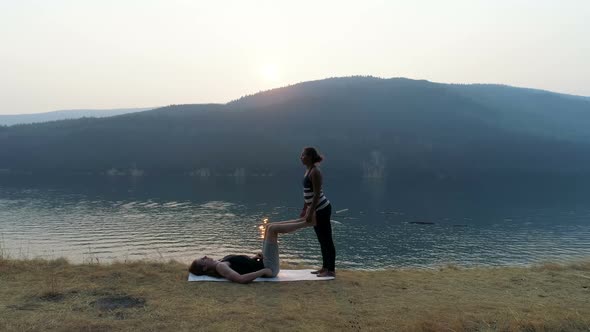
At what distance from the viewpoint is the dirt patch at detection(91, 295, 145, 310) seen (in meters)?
6.75

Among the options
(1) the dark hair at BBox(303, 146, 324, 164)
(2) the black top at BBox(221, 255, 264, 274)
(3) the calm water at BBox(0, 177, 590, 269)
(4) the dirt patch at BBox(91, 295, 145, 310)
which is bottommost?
(3) the calm water at BBox(0, 177, 590, 269)

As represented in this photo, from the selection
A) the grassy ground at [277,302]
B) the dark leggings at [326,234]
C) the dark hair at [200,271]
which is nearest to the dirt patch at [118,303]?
the grassy ground at [277,302]

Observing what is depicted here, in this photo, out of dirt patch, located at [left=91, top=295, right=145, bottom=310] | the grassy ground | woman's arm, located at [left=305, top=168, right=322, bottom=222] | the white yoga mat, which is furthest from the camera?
woman's arm, located at [left=305, top=168, right=322, bottom=222]

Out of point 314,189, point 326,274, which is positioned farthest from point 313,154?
point 326,274

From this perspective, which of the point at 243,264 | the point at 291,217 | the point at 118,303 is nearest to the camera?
the point at 118,303

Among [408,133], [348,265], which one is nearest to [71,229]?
[348,265]

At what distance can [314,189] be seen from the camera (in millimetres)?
8719

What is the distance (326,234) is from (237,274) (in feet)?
6.09

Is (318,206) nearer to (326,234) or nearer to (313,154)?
(326,234)

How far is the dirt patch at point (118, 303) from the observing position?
675 cm

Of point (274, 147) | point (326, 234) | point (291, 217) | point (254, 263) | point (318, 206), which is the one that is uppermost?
point (274, 147)

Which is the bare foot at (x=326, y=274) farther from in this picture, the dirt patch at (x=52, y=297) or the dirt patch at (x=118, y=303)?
the dirt patch at (x=52, y=297)

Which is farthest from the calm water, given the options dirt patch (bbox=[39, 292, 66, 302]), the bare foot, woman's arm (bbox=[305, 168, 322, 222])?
woman's arm (bbox=[305, 168, 322, 222])

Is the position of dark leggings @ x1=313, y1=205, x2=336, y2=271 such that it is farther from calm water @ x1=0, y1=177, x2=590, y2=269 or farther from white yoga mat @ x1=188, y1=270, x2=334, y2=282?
calm water @ x1=0, y1=177, x2=590, y2=269
